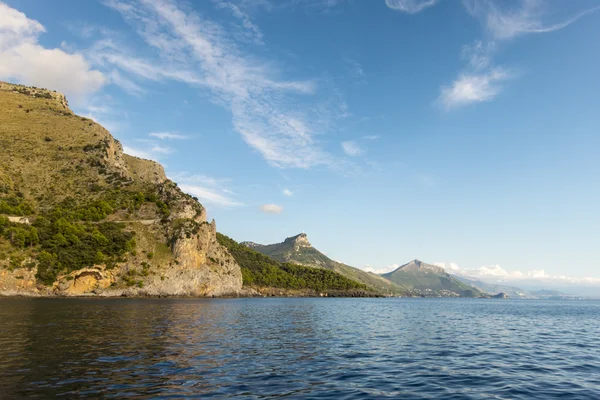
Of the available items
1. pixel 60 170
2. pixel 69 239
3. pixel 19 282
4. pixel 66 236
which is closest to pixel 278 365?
pixel 19 282

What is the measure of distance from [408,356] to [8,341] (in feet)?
115

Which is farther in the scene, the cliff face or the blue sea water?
the cliff face

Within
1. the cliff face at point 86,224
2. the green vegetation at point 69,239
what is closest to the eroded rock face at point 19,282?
the cliff face at point 86,224

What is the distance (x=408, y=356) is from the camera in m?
31.1

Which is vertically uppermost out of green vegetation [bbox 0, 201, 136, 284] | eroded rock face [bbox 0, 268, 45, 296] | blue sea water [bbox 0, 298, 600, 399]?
green vegetation [bbox 0, 201, 136, 284]

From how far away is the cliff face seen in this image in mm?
124375

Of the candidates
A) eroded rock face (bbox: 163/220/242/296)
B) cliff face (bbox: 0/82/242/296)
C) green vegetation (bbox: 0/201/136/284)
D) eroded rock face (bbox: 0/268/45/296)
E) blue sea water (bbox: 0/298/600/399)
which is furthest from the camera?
eroded rock face (bbox: 163/220/242/296)

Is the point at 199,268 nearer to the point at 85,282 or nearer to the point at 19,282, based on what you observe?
the point at 85,282

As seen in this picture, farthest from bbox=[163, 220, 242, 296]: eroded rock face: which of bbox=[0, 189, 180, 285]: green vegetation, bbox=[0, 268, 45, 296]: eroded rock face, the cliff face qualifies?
bbox=[0, 268, 45, 296]: eroded rock face

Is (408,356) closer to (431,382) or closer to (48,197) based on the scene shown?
(431,382)

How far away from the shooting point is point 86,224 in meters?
146

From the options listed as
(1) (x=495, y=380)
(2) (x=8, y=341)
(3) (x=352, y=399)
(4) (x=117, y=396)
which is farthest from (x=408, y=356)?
(2) (x=8, y=341)

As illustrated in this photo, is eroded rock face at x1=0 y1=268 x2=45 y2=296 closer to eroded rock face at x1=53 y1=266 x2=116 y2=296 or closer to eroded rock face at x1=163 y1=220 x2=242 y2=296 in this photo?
eroded rock face at x1=53 y1=266 x2=116 y2=296

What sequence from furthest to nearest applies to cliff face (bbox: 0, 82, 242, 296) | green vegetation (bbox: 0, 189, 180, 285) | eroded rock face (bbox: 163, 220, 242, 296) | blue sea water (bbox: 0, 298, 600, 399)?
1. eroded rock face (bbox: 163, 220, 242, 296)
2. cliff face (bbox: 0, 82, 242, 296)
3. green vegetation (bbox: 0, 189, 180, 285)
4. blue sea water (bbox: 0, 298, 600, 399)
